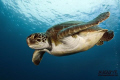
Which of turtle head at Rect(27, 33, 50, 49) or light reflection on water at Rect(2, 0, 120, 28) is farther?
light reflection on water at Rect(2, 0, 120, 28)

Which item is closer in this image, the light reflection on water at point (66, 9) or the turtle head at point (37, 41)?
the turtle head at point (37, 41)

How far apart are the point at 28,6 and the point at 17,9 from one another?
3.04m

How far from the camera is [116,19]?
14070mm

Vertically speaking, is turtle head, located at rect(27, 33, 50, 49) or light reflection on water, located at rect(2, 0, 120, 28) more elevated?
light reflection on water, located at rect(2, 0, 120, 28)

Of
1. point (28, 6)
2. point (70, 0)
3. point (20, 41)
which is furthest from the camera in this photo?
point (20, 41)

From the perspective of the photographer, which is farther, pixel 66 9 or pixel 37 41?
pixel 66 9

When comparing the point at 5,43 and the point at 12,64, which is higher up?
the point at 5,43

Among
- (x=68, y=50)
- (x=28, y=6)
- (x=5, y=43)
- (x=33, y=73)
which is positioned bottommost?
(x=33, y=73)

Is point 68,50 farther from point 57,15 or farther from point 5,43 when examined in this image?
point 5,43

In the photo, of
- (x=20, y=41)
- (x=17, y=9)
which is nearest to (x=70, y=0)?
(x=17, y=9)

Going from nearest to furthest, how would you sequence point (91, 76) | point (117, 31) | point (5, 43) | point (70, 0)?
point (70, 0), point (117, 31), point (5, 43), point (91, 76)

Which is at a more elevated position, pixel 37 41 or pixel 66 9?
pixel 66 9

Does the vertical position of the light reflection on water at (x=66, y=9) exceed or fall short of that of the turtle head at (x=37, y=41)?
it exceeds it

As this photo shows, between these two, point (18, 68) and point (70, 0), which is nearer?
point (70, 0)
